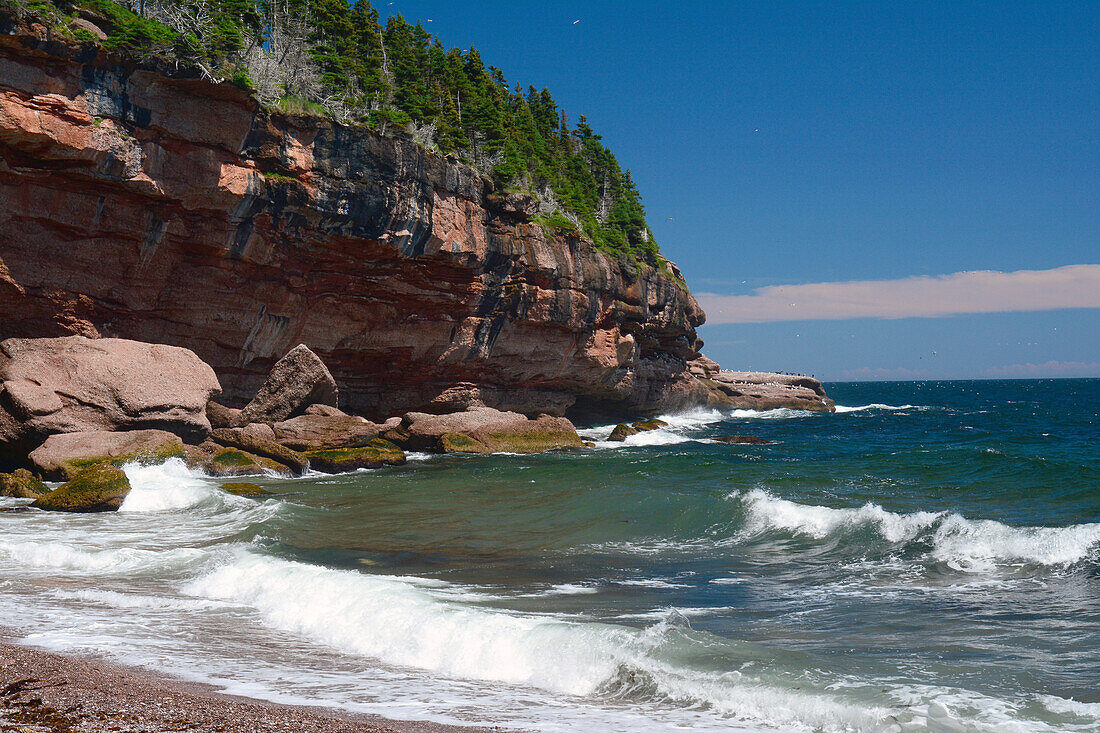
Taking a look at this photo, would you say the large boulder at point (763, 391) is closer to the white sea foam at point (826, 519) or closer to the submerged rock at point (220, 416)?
the submerged rock at point (220, 416)

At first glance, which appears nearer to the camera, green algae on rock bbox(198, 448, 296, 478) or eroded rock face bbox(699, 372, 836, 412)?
green algae on rock bbox(198, 448, 296, 478)

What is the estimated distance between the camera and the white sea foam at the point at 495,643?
6082mm

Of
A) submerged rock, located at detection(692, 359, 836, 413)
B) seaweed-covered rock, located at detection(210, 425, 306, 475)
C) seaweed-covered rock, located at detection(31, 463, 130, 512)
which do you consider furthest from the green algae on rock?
submerged rock, located at detection(692, 359, 836, 413)

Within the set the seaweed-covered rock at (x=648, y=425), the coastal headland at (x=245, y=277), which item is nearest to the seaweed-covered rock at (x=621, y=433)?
the seaweed-covered rock at (x=648, y=425)

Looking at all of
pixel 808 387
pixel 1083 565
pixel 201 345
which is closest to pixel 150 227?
pixel 201 345

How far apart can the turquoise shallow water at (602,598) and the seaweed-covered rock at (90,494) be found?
0.43 metres

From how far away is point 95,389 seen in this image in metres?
19.9

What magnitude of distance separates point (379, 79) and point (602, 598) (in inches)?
996

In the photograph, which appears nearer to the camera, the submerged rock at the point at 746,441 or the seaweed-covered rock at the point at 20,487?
the seaweed-covered rock at the point at 20,487

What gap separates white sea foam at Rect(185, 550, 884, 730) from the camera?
608 cm

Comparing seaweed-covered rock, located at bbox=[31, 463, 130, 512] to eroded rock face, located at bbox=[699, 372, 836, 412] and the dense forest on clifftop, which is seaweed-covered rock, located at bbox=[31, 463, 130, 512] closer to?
the dense forest on clifftop

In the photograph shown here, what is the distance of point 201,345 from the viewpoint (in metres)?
26.8

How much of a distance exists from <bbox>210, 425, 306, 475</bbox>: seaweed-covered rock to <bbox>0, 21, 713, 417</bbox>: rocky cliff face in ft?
18.5

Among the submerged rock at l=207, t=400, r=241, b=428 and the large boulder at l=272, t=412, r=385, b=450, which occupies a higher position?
the submerged rock at l=207, t=400, r=241, b=428
